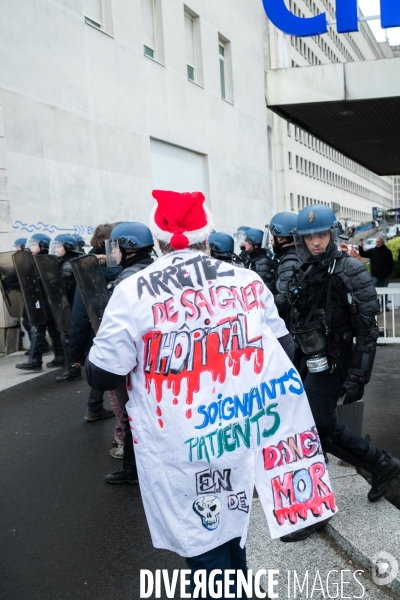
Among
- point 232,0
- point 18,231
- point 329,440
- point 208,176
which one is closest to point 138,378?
point 329,440

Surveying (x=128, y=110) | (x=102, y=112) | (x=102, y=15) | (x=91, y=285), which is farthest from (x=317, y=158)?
(x=91, y=285)

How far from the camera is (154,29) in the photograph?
1695 centimetres

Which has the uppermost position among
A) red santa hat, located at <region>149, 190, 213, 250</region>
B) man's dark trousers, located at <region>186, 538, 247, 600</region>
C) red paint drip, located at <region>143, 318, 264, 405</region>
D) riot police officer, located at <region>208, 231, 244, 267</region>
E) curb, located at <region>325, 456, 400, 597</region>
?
red santa hat, located at <region>149, 190, 213, 250</region>

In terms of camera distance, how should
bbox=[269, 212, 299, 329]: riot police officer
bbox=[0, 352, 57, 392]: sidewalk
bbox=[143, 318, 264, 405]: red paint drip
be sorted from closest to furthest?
bbox=[143, 318, 264, 405]: red paint drip → bbox=[269, 212, 299, 329]: riot police officer → bbox=[0, 352, 57, 392]: sidewalk

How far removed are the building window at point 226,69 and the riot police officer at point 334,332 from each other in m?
18.7

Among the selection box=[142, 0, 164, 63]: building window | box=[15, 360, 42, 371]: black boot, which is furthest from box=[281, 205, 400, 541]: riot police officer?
box=[142, 0, 164, 63]: building window

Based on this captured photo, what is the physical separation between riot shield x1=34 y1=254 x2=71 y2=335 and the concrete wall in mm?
2998

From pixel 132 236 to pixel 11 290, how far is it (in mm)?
6153

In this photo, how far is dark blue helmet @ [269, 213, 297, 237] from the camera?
4965mm

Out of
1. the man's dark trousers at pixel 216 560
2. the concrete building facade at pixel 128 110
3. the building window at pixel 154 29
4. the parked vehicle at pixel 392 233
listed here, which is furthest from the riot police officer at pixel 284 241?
the parked vehicle at pixel 392 233

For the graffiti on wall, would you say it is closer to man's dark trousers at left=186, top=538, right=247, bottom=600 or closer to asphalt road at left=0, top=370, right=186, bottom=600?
asphalt road at left=0, top=370, right=186, bottom=600

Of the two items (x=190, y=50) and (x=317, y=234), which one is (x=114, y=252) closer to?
(x=317, y=234)

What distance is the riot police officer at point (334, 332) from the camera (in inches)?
139

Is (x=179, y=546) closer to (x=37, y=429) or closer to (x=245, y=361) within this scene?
(x=245, y=361)
